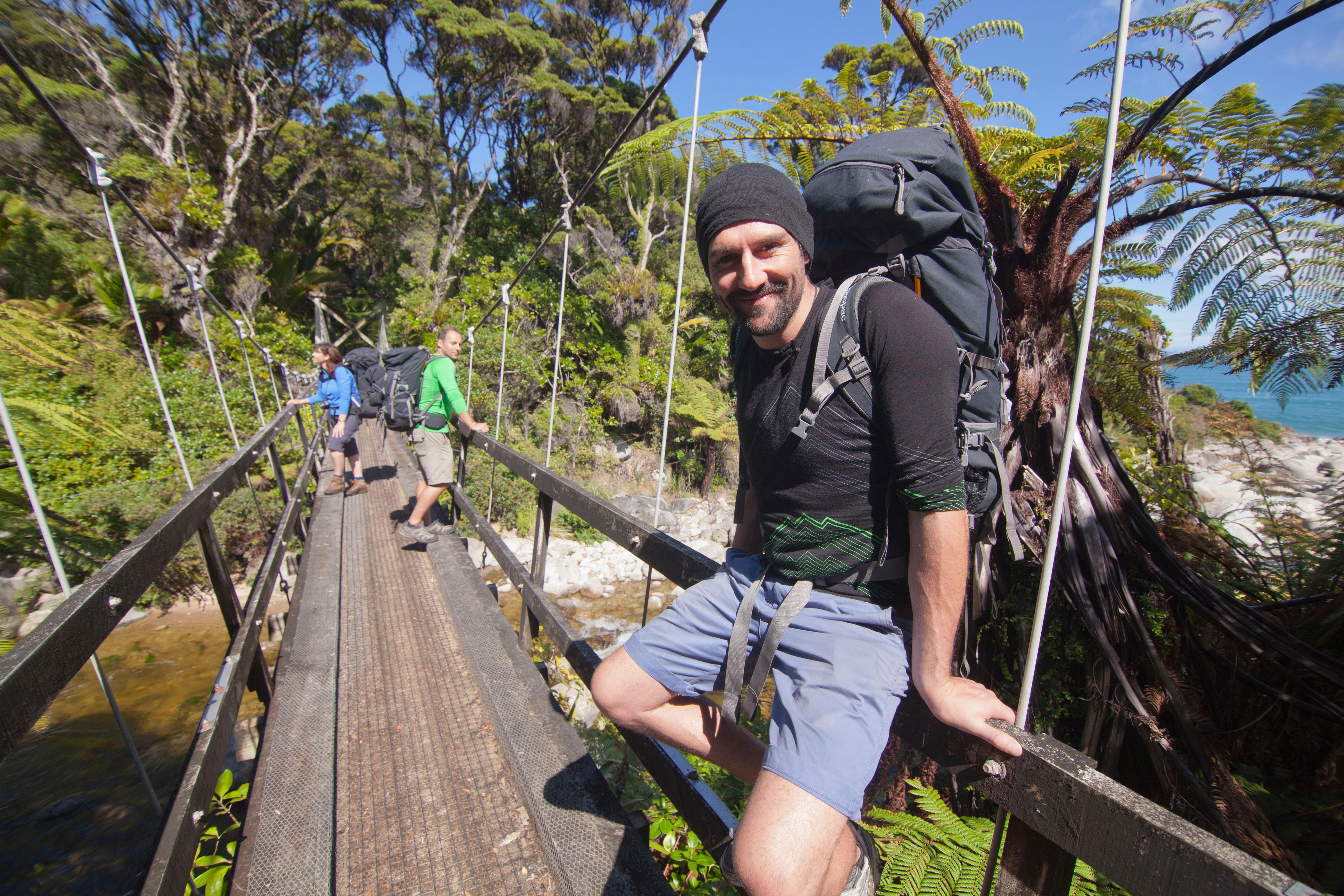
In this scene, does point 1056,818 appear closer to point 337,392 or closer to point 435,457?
point 435,457

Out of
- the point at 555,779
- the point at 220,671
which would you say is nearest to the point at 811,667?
the point at 555,779

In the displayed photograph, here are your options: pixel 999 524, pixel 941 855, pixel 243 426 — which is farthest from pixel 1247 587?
pixel 243 426

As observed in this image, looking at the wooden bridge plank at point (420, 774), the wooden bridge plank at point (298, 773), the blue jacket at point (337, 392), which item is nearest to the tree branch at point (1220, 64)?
the wooden bridge plank at point (420, 774)

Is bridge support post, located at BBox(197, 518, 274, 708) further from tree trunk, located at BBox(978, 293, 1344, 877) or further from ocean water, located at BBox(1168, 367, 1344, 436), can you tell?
ocean water, located at BBox(1168, 367, 1344, 436)

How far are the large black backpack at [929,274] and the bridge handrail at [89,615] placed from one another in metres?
1.14

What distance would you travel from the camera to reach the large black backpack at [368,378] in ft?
19.0

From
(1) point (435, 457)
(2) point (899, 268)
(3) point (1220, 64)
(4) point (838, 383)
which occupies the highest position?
(3) point (1220, 64)

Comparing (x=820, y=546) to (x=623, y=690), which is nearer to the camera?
(x=820, y=546)

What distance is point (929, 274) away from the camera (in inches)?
43.3

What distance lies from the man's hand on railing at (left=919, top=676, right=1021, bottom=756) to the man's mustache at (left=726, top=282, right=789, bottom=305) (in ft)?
2.38

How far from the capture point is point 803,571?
45.3 inches

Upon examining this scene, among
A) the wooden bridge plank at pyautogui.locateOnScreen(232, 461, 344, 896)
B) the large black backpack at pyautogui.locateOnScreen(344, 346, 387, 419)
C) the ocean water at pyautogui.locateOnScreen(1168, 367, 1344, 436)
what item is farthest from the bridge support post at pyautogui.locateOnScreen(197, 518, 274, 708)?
the large black backpack at pyautogui.locateOnScreen(344, 346, 387, 419)

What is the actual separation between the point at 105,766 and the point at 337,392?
3351mm

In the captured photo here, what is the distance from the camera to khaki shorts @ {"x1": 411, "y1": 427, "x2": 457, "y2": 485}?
383 centimetres
